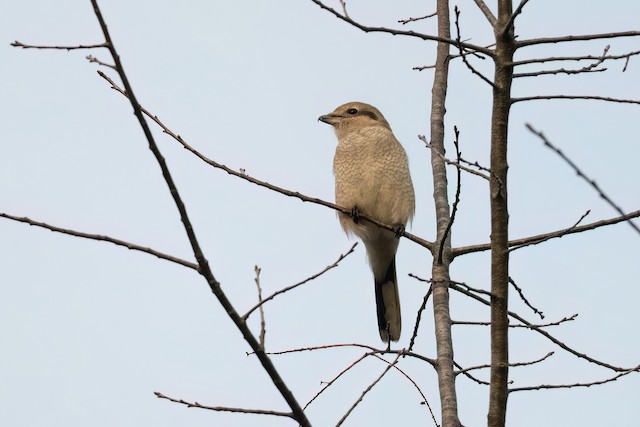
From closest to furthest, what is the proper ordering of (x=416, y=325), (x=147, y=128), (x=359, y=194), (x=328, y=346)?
(x=147, y=128)
(x=328, y=346)
(x=416, y=325)
(x=359, y=194)

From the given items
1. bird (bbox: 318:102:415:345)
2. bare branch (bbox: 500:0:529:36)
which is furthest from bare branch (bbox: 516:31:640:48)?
bird (bbox: 318:102:415:345)

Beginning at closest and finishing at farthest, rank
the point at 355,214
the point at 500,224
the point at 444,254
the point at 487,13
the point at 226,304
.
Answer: the point at 226,304, the point at 500,224, the point at 487,13, the point at 444,254, the point at 355,214

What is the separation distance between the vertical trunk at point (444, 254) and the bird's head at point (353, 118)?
4.50 feet

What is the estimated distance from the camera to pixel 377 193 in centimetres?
576

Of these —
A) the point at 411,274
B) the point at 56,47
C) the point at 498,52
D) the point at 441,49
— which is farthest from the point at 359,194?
the point at 56,47

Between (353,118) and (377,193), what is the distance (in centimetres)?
101

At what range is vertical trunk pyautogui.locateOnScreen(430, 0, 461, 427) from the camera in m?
3.37

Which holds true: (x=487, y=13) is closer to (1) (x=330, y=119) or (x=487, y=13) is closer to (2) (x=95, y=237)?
(2) (x=95, y=237)

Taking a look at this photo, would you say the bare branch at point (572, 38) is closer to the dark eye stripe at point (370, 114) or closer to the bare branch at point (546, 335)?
the bare branch at point (546, 335)

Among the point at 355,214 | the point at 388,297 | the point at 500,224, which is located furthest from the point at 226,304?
the point at 388,297

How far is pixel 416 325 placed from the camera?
382 centimetres

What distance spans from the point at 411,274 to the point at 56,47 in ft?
6.01

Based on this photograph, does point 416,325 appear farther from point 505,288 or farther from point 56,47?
point 56,47

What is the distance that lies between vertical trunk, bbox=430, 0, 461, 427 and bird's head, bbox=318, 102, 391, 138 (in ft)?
4.50
